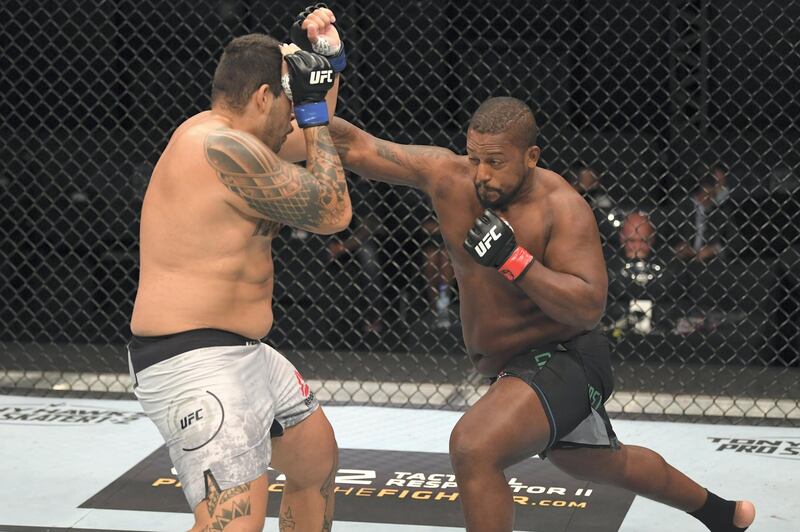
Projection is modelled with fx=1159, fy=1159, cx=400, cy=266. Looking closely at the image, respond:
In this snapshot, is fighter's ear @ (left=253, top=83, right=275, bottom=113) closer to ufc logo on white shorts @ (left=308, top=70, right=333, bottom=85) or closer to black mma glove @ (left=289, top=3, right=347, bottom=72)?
ufc logo on white shorts @ (left=308, top=70, right=333, bottom=85)

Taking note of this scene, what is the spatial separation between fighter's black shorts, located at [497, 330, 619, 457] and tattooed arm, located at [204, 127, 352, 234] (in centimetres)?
70

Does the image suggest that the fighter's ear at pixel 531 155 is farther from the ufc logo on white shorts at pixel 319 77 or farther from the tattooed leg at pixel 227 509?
the tattooed leg at pixel 227 509

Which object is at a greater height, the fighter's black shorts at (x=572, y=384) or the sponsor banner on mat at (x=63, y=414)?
the fighter's black shorts at (x=572, y=384)

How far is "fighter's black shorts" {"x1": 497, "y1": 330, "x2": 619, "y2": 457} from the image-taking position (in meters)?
2.76

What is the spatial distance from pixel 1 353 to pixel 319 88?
13.8 feet

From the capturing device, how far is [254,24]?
20.9ft

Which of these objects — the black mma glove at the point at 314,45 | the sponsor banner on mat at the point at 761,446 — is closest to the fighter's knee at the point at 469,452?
the black mma glove at the point at 314,45

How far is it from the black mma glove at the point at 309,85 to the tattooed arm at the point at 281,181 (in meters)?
0.03

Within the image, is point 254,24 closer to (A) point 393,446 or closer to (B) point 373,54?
(B) point 373,54

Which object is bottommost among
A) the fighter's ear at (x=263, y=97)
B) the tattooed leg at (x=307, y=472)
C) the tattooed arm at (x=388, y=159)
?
the tattooed leg at (x=307, y=472)

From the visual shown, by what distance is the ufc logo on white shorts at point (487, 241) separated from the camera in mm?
2627

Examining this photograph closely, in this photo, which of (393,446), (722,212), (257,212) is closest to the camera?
(257,212)

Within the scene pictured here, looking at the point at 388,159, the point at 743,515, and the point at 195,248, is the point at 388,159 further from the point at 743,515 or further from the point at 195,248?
the point at 743,515

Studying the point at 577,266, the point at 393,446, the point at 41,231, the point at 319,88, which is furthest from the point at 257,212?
the point at 41,231
